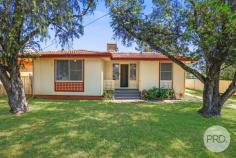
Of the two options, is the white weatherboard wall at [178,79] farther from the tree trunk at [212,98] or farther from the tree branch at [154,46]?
the tree trunk at [212,98]

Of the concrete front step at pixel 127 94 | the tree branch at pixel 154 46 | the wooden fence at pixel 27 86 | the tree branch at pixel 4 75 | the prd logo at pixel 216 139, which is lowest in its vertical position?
the prd logo at pixel 216 139

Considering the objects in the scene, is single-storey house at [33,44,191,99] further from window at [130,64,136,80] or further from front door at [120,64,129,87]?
front door at [120,64,129,87]

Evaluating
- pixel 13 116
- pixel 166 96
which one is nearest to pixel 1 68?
pixel 13 116

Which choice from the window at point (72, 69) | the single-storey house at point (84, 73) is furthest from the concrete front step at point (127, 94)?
the window at point (72, 69)

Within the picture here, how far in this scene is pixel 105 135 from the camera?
289 inches

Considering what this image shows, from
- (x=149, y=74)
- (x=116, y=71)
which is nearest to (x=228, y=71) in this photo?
(x=149, y=74)

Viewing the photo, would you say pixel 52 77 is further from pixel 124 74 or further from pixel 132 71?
pixel 132 71

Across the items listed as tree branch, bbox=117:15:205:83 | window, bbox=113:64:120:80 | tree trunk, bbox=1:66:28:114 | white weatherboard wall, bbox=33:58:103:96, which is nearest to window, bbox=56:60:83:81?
white weatherboard wall, bbox=33:58:103:96

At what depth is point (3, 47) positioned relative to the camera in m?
9.77

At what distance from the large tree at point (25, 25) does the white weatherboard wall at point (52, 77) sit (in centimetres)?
510

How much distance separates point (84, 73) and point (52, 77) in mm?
2279

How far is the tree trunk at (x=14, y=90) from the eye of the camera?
10688mm

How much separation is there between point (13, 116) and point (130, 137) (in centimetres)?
549

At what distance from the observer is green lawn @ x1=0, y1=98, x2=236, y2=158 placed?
596 centimetres
